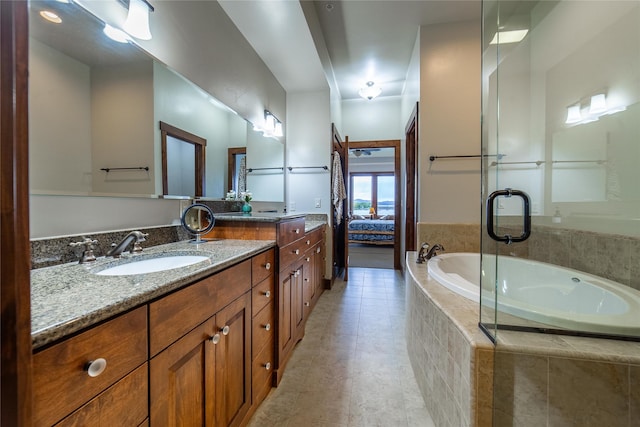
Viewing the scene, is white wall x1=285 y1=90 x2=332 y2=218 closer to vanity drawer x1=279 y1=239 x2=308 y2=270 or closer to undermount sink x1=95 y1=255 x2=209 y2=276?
vanity drawer x1=279 y1=239 x2=308 y2=270

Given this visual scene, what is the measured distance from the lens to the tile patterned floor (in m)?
1.30

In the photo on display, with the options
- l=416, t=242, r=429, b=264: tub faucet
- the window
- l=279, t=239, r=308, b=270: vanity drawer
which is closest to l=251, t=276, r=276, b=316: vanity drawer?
l=279, t=239, r=308, b=270: vanity drawer

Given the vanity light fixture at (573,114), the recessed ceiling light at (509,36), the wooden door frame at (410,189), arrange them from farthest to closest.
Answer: the wooden door frame at (410,189)
the recessed ceiling light at (509,36)
the vanity light fixture at (573,114)

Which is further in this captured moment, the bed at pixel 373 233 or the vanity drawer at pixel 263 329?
the bed at pixel 373 233

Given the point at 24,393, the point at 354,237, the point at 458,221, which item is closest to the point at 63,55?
the point at 24,393

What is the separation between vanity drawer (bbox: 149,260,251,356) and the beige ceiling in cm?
192

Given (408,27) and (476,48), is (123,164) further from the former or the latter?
(476,48)

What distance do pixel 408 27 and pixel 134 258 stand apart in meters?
2.96

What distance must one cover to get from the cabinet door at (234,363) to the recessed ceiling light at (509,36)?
238 centimetres

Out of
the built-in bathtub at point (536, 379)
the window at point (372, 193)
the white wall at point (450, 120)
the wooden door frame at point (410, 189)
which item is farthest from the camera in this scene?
the window at point (372, 193)

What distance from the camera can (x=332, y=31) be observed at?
2613 mm

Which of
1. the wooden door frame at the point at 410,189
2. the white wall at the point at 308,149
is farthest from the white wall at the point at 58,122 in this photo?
the wooden door frame at the point at 410,189

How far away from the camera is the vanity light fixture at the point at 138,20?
3.88ft

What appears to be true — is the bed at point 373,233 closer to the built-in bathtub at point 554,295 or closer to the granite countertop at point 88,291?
the built-in bathtub at point 554,295
